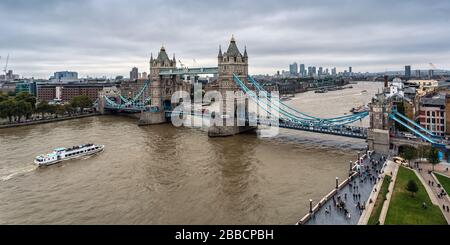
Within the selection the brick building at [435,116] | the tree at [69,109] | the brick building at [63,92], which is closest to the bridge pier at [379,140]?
the brick building at [435,116]

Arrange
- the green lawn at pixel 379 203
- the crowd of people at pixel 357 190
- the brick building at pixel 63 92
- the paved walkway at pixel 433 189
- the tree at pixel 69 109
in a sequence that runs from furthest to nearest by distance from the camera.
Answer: the brick building at pixel 63 92 < the tree at pixel 69 109 < the paved walkway at pixel 433 189 < the crowd of people at pixel 357 190 < the green lawn at pixel 379 203

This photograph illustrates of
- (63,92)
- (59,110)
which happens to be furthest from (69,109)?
(63,92)

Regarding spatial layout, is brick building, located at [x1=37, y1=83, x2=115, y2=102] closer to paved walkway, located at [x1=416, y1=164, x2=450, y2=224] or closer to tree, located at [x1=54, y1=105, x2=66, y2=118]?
tree, located at [x1=54, y1=105, x2=66, y2=118]

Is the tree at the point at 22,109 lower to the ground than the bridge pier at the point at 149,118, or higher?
higher

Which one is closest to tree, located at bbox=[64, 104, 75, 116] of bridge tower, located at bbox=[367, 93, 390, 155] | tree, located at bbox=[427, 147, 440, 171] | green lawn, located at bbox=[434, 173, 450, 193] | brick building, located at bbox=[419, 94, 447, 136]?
bridge tower, located at bbox=[367, 93, 390, 155]

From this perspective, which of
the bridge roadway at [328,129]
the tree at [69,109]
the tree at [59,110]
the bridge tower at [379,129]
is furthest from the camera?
the tree at [69,109]

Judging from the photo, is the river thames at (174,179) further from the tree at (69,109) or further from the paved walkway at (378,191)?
the tree at (69,109)
